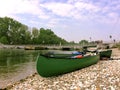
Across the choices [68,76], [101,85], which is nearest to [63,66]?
[68,76]

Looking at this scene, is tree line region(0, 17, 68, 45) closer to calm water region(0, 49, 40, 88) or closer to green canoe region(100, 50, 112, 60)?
calm water region(0, 49, 40, 88)

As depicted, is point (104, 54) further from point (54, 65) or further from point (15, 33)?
point (15, 33)

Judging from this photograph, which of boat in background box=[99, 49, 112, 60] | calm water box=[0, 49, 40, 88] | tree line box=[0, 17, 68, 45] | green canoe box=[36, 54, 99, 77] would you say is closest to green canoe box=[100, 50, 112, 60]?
→ boat in background box=[99, 49, 112, 60]

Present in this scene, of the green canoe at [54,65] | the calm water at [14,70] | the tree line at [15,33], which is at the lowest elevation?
the calm water at [14,70]

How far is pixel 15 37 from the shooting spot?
12138cm

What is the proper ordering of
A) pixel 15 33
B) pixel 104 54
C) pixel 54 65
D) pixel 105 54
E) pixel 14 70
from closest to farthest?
1. pixel 54 65
2. pixel 14 70
3. pixel 104 54
4. pixel 105 54
5. pixel 15 33

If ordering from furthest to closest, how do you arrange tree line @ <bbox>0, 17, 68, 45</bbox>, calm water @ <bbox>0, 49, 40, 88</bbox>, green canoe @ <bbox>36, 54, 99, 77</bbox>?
1. tree line @ <bbox>0, 17, 68, 45</bbox>
2. calm water @ <bbox>0, 49, 40, 88</bbox>
3. green canoe @ <bbox>36, 54, 99, 77</bbox>

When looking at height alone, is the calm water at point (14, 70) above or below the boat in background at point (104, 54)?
below

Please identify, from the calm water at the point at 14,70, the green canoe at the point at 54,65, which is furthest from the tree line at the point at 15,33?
the green canoe at the point at 54,65

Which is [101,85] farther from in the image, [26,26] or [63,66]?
[26,26]

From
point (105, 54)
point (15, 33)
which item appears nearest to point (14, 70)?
point (105, 54)

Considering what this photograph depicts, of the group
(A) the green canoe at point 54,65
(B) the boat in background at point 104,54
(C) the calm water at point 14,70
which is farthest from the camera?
(B) the boat in background at point 104,54

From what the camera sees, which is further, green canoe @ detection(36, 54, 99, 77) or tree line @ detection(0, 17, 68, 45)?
tree line @ detection(0, 17, 68, 45)

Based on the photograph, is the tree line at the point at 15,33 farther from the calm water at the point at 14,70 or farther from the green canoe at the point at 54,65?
the green canoe at the point at 54,65
